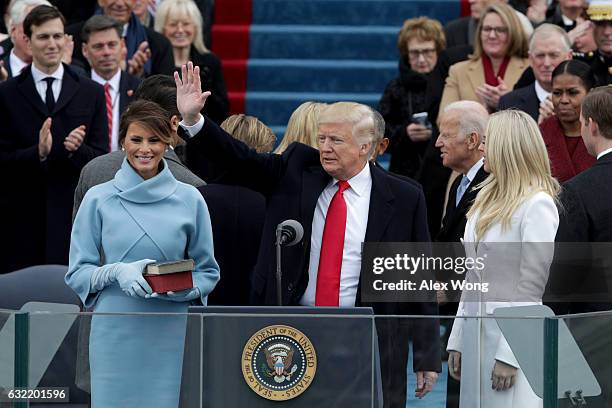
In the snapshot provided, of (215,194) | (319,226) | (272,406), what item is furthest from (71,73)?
(272,406)

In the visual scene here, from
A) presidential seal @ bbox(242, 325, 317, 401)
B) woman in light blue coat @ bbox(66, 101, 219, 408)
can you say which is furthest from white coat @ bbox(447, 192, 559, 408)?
woman in light blue coat @ bbox(66, 101, 219, 408)

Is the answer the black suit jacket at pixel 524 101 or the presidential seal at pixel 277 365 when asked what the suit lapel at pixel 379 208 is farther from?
the black suit jacket at pixel 524 101

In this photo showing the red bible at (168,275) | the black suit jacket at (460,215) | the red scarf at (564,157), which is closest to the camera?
the red bible at (168,275)

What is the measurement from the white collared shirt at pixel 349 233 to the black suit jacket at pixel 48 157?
272 cm

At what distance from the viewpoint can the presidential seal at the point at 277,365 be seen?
511cm

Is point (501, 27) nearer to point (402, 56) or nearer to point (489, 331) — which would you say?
point (402, 56)

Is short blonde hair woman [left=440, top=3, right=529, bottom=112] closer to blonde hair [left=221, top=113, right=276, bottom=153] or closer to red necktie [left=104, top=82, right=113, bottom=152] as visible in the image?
red necktie [left=104, top=82, right=113, bottom=152]

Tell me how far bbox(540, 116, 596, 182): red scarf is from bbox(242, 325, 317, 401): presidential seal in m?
2.76

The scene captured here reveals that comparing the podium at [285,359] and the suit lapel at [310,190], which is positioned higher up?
the suit lapel at [310,190]

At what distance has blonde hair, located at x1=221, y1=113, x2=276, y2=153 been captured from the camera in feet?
22.8

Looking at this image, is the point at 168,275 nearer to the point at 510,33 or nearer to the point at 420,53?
the point at 510,33

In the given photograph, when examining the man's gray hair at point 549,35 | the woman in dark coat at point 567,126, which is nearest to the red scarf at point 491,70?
the man's gray hair at point 549,35

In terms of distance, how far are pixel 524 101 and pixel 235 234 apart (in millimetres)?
2685

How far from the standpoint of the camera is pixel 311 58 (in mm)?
13312
